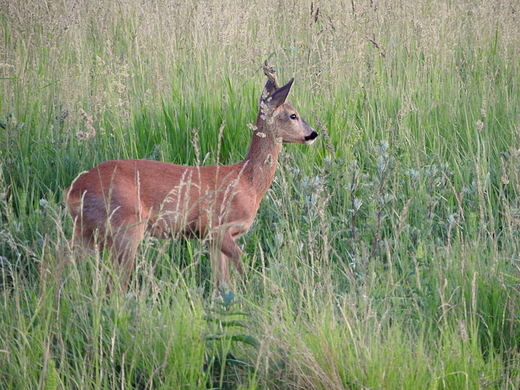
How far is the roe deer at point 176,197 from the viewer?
3.67 meters

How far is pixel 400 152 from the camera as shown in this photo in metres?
4.95

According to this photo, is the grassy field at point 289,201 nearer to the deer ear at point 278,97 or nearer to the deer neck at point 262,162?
the deer neck at point 262,162

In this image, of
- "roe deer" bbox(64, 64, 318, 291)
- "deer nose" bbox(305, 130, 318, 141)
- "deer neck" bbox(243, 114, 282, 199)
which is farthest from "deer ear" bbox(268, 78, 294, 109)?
"deer nose" bbox(305, 130, 318, 141)

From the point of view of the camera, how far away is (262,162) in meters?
4.56

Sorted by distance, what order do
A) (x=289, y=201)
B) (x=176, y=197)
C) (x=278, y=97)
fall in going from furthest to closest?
(x=278, y=97)
(x=176, y=197)
(x=289, y=201)

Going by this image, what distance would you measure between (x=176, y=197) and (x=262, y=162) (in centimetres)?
74

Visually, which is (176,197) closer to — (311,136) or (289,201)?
(289,201)

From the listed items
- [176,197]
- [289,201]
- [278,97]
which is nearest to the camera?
[289,201]

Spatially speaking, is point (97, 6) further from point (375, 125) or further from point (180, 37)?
point (375, 125)

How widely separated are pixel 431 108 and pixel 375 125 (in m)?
0.48

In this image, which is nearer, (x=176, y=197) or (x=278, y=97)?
(x=176, y=197)

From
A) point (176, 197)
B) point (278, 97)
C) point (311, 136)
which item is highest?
point (278, 97)

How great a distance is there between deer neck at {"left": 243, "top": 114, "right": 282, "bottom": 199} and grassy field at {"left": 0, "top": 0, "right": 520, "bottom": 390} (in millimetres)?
138

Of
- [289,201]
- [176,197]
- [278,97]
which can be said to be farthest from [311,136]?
[176,197]
